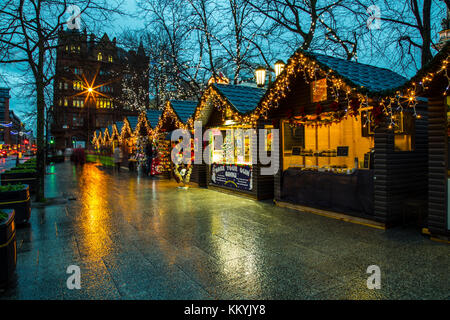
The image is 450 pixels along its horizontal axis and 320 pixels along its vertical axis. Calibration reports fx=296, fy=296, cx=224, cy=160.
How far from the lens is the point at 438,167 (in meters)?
5.59

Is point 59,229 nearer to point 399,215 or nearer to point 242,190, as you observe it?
point 242,190

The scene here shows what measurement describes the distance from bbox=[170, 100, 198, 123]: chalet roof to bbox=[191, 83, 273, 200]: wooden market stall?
156 cm

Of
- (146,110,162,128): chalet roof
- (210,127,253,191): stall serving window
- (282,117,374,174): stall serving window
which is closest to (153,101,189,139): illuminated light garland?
(146,110,162,128): chalet roof

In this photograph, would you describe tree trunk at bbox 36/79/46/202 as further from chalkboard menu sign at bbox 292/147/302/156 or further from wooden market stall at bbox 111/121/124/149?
wooden market stall at bbox 111/121/124/149

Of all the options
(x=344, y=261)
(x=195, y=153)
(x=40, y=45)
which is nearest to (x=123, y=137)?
(x=195, y=153)

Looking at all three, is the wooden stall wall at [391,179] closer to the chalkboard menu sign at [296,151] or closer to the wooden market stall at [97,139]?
the chalkboard menu sign at [296,151]

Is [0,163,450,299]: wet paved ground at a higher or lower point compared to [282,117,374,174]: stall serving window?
lower

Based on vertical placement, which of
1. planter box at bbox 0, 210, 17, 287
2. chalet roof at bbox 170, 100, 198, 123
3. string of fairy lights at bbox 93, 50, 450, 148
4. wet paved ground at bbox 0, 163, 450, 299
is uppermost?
chalet roof at bbox 170, 100, 198, 123

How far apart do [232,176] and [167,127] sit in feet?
23.5

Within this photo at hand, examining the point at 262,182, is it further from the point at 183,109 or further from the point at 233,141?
the point at 183,109

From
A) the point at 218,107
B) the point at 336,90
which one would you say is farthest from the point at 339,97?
the point at 218,107

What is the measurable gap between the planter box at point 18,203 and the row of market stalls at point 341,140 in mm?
6456

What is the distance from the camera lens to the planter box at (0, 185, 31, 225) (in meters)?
6.56

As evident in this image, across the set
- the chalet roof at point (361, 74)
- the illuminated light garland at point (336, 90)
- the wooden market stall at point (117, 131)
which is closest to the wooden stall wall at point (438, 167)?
the illuminated light garland at point (336, 90)
